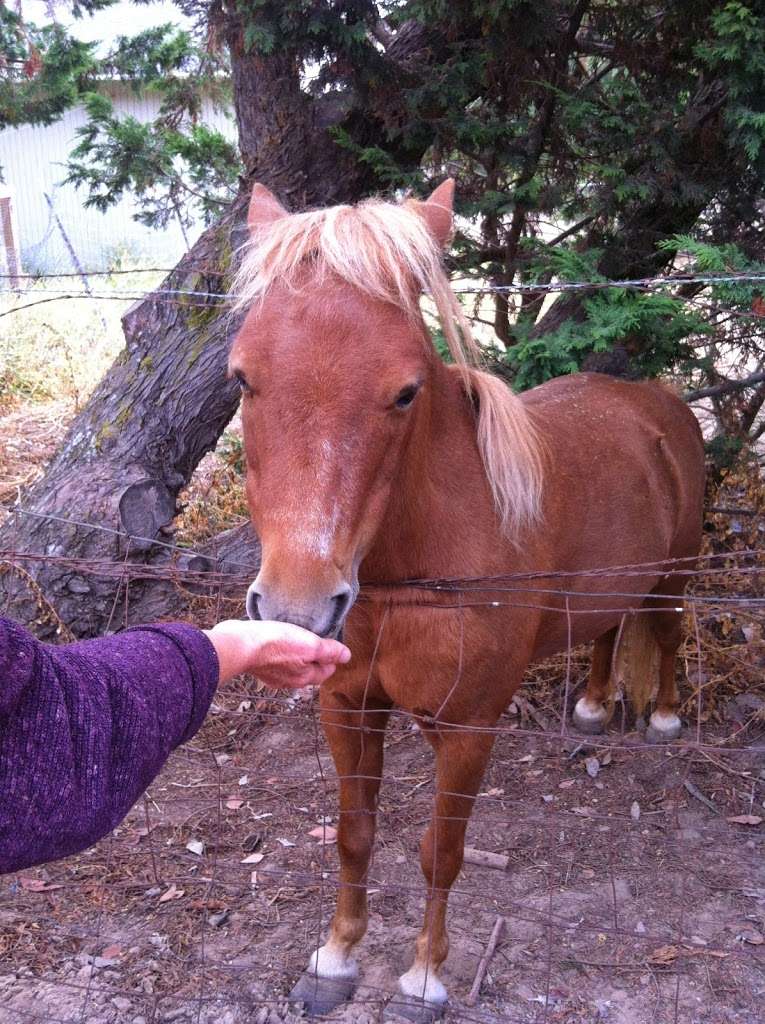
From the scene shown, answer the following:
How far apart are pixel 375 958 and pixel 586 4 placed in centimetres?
442

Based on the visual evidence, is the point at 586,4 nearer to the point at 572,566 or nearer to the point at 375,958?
the point at 572,566

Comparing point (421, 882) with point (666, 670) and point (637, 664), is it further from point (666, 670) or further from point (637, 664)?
point (666, 670)

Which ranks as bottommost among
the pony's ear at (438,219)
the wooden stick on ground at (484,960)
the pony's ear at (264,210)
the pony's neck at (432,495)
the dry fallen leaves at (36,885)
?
the wooden stick on ground at (484,960)

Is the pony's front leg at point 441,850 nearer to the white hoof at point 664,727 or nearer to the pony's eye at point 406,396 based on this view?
the pony's eye at point 406,396

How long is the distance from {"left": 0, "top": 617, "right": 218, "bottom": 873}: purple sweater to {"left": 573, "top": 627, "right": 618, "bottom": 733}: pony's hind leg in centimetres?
329

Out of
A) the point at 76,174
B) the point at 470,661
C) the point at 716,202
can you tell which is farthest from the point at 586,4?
the point at 470,661

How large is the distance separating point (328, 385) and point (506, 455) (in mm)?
874

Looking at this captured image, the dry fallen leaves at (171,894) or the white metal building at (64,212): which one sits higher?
the white metal building at (64,212)

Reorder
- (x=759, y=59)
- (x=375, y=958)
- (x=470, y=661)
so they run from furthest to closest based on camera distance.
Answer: (x=759, y=59) < (x=375, y=958) < (x=470, y=661)

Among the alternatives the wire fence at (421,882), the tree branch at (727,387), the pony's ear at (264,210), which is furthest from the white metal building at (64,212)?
the pony's ear at (264,210)

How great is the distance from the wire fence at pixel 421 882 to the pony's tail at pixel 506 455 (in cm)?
21

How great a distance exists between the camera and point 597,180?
4473mm

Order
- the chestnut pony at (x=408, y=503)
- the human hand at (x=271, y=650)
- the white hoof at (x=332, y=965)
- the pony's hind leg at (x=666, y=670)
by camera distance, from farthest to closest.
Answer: the pony's hind leg at (x=666, y=670)
the white hoof at (x=332, y=965)
the chestnut pony at (x=408, y=503)
the human hand at (x=271, y=650)

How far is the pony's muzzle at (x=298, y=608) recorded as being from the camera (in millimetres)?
Result: 1746
